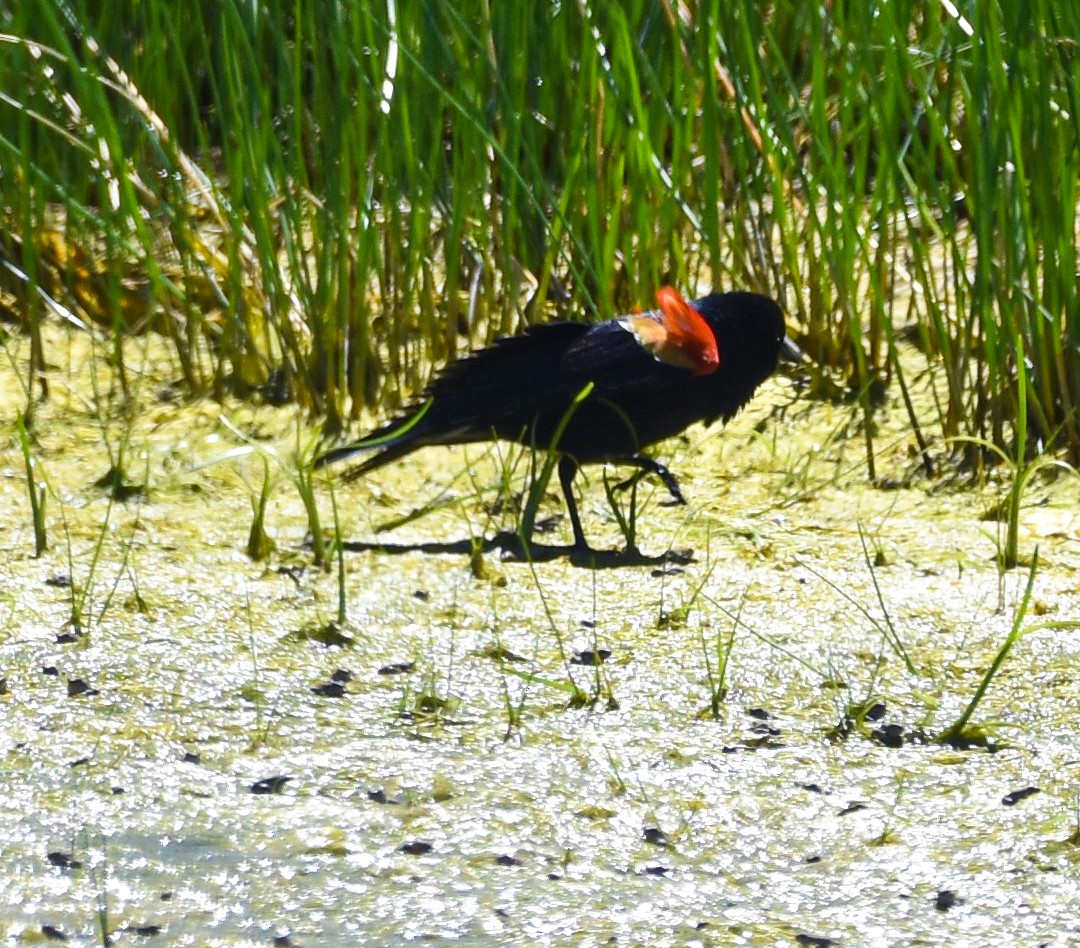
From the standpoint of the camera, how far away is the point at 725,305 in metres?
3.32

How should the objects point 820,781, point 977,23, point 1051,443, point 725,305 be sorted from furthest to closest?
1. point 725,305
2. point 1051,443
3. point 977,23
4. point 820,781

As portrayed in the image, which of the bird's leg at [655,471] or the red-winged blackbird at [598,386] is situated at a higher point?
the red-winged blackbird at [598,386]

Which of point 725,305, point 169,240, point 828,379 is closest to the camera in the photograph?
point 725,305

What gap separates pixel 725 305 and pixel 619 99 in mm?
443

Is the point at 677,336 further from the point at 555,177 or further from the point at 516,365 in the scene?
the point at 555,177

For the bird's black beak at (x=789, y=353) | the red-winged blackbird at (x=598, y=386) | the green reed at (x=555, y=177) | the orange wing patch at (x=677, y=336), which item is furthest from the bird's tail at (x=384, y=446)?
the bird's black beak at (x=789, y=353)

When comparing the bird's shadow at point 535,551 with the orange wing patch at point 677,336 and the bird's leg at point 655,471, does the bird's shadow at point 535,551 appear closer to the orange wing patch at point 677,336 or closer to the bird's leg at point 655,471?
the bird's leg at point 655,471

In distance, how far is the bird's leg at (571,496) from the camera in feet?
10.1

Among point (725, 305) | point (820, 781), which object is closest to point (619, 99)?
point (725, 305)

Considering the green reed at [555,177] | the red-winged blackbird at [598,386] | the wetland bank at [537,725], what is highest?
the green reed at [555,177]

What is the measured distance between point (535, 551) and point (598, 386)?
1.12 ft

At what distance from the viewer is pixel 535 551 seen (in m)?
3.07

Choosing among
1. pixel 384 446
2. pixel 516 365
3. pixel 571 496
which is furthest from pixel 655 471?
pixel 384 446

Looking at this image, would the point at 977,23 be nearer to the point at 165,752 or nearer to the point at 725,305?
the point at 725,305
